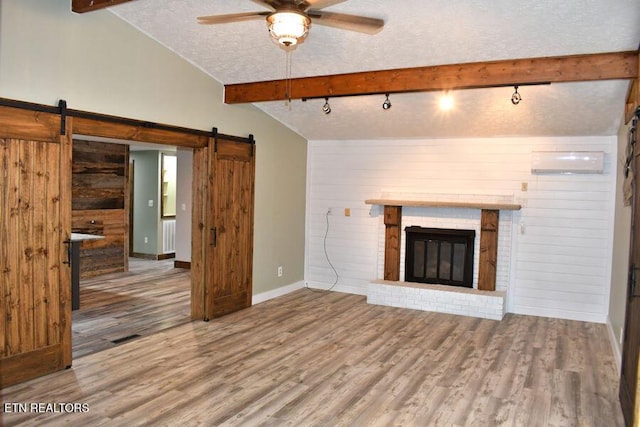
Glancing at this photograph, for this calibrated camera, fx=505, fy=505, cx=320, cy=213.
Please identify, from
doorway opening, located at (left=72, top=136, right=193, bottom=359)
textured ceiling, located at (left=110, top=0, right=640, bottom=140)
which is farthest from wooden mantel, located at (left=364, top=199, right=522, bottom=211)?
doorway opening, located at (left=72, top=136, right=193, bottom=359)

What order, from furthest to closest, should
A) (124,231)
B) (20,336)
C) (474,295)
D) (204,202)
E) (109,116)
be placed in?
1. (124,231)
2. (474,295)
3. (204,202)
4. (109,116)
5. (20,336)

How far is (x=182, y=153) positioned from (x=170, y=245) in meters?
2.18

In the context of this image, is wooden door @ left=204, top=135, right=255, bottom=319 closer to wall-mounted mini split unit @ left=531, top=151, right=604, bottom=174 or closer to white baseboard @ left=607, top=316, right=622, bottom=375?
wall-mounted mini split unit @ left=531, top=151, right=604, bottom=174

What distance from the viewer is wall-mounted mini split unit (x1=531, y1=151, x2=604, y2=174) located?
584cm

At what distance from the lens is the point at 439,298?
20.9 feet

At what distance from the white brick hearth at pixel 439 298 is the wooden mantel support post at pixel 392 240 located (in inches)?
7.4

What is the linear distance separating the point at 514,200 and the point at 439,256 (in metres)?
1.19

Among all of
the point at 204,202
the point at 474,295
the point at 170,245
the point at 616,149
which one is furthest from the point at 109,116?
the point at 170,245

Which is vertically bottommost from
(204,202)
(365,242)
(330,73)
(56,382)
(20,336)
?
(56,382)

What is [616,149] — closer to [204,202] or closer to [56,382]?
[204,202]

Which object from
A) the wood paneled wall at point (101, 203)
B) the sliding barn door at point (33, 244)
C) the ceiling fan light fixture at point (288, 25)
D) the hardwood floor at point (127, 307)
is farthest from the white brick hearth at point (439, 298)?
the wood paneled wall at point (101, 203)

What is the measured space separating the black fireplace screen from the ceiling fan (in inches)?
160

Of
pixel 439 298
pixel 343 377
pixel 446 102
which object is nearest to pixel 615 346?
pixel 439 298

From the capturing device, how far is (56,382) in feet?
12.5
